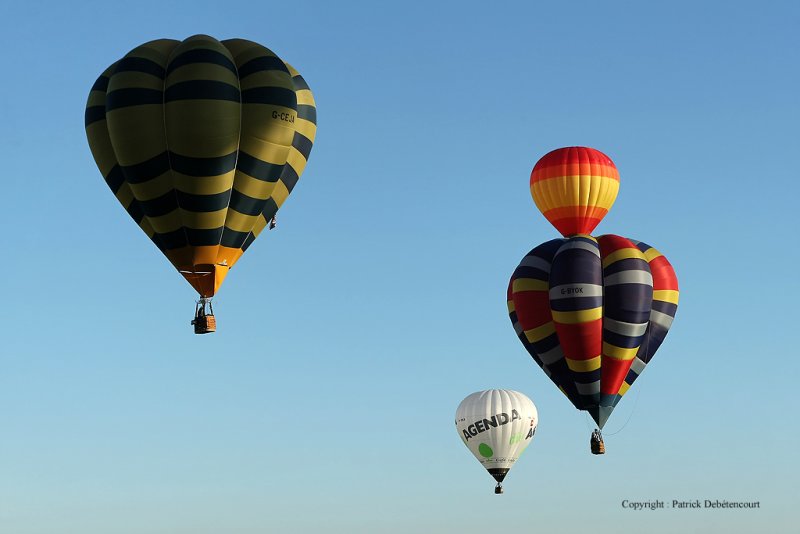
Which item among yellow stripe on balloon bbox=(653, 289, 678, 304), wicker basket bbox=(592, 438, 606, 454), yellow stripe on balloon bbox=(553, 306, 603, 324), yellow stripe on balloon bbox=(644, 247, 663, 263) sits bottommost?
wicker basket bbox=(592, 438, 606, 454)

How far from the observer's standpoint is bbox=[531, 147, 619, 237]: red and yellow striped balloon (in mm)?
43281

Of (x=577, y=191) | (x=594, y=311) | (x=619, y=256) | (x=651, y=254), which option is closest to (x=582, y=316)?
(x=594, y=311)

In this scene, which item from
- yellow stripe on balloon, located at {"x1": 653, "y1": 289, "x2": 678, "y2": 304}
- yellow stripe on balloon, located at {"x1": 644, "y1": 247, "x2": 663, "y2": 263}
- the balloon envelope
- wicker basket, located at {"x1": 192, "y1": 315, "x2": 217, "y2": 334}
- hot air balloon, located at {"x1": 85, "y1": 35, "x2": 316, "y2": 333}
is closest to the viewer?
hot air balloon, located at {"x1": 85, "y1": 35, "x2": 316, "y2": 333}

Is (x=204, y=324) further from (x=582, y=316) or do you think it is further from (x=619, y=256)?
(x=619, y=256)

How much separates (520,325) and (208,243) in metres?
9.39

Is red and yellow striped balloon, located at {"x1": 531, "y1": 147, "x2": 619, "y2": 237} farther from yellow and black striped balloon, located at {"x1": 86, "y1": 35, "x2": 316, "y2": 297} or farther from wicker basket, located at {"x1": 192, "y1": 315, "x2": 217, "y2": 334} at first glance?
wicker basket, located at {"x1": 192, "y1": 315, "x2": 217, "y2": 334}

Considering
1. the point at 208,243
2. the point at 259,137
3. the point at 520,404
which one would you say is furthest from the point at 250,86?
the point at 520,404

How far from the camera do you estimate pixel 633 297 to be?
4100 cm

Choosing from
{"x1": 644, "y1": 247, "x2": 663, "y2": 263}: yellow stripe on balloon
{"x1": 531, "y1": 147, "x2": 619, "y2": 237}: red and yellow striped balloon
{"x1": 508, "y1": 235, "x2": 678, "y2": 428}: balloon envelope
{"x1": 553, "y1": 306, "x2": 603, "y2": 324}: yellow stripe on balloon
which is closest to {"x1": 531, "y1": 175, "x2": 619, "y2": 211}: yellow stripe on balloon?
{"x1": 531, "y1": 147, "x2": 619, "y2": 237}: red and yellow striped balloon

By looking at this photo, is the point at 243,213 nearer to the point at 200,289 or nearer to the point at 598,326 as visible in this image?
the point at 200,289

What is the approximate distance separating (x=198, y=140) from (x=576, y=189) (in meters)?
11.5

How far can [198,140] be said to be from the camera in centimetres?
3647

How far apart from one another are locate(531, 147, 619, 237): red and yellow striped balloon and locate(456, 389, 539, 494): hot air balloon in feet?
23.7

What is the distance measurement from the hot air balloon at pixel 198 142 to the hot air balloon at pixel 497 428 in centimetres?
1280
